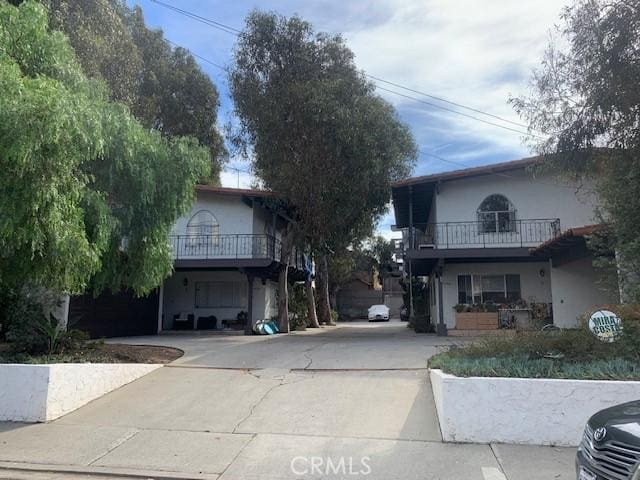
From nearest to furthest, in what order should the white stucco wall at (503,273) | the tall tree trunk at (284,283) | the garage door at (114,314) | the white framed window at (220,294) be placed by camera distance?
the garage door at (114,314) < the white stucco wall at (503,273) < the tall tree trunk at (284,283) < the white framed window at (220,294)

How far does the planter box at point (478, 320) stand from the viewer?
62.1ft

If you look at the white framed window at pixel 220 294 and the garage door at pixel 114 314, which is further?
the white framed window at pixel 220 294

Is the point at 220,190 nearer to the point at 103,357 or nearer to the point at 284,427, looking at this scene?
the point at 103,357

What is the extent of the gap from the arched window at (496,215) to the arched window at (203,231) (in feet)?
34.5

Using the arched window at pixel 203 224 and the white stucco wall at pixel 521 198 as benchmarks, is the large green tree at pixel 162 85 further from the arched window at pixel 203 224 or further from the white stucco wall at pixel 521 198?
the white stucco wall at pixel 521 198

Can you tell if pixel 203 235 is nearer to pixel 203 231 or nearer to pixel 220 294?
pixel 203 231

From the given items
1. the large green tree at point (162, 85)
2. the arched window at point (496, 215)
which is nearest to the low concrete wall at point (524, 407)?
the arched window at point (496, 215)

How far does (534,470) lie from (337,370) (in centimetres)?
571

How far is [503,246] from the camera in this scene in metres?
19.2

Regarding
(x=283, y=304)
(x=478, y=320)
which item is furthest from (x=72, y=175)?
(x=283, y=304)

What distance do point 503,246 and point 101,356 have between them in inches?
551

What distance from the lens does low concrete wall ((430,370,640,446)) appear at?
6625 millimetres

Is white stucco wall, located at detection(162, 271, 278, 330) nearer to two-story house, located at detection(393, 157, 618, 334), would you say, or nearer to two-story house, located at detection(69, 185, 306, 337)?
two-story house, located at detection(69, 185, 306, 337)

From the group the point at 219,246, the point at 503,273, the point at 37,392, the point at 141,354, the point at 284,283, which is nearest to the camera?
the point at 37,392
